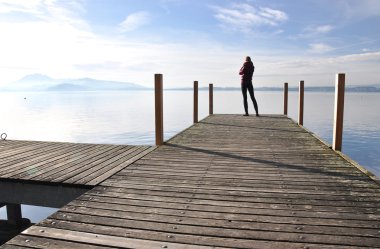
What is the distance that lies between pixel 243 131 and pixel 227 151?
3.25m

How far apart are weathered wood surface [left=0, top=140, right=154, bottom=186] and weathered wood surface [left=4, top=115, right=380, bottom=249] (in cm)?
48

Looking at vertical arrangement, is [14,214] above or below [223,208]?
below

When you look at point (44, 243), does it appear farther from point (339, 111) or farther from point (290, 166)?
point (339, 111)

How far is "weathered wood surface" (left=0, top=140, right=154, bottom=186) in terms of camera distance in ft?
17.5

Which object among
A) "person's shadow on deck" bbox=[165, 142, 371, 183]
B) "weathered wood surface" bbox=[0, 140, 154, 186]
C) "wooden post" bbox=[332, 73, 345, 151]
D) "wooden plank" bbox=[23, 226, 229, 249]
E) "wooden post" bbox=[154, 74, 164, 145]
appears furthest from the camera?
"wooden post" bbox=[154, 74, 164, 145]

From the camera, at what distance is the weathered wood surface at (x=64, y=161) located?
5.32 m

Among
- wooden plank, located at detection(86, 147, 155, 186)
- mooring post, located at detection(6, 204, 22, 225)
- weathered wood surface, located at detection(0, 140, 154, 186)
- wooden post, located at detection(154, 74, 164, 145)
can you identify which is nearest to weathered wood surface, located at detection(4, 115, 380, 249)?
wooden plank, located at detection(86, 147, 155, 186)

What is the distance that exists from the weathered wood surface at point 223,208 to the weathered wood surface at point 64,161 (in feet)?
1.57

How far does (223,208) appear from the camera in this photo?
12.5ft

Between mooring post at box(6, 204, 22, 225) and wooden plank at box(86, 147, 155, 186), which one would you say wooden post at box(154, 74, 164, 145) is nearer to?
wooden plank at box(86, 147, 155, 186)

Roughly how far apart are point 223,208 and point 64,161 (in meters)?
4.06

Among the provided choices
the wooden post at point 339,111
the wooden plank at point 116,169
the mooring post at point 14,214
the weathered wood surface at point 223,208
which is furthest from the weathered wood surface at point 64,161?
the wooden post at point 339,111

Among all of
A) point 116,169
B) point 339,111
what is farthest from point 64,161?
point 339,111

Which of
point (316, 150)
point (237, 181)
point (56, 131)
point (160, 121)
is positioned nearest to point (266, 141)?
point (316, 150)
